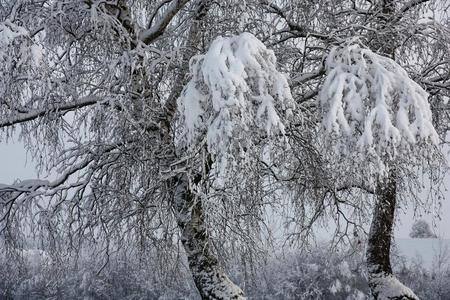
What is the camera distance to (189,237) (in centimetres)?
573

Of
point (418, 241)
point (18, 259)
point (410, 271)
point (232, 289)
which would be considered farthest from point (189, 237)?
point (418, 241)

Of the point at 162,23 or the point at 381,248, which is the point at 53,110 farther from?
the point at 381,248

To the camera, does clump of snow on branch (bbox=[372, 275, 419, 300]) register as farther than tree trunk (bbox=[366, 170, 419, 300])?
No

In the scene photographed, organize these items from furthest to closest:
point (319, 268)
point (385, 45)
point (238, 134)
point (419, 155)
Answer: point (319, 268) < point (385, 45) < point (419, 155) < point (238, 134)

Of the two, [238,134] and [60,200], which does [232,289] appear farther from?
[238,134]

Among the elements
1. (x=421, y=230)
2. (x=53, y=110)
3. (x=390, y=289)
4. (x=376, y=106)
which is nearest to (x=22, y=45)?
(x=53, y=110)

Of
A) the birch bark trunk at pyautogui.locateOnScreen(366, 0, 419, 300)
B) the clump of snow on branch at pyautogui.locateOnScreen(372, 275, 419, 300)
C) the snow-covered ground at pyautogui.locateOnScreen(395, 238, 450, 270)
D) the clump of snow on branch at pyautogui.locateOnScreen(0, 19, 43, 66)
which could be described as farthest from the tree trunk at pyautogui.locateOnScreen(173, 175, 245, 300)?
the snow-covered ground at pyautogui.locateOnScreen(395, 238, 450, 270)

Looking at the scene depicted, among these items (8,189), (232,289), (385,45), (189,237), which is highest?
(385,45)

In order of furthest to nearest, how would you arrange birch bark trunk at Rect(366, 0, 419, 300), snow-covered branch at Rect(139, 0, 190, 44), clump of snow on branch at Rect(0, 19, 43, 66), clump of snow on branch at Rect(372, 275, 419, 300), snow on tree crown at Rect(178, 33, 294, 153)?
birch bark trunk at Rect(366, 0, 419, 300)
clump of snow on branch at Rect(372, 275, 419, 300)
snow-covered branch at Rect(139, 0, 190, 44)
clump of snow on branch at Rect(0, 19, 43, 66)
snow on tree crown at Rect(178, 33, 294, 153)

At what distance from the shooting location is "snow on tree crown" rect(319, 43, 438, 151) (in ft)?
11.3

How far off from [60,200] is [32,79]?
6.73 feet

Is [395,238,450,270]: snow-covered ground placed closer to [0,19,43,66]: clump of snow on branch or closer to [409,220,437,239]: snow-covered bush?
[409,220,437,239]: snow-covered bush

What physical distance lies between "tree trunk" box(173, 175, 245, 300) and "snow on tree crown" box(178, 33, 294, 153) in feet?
6.23

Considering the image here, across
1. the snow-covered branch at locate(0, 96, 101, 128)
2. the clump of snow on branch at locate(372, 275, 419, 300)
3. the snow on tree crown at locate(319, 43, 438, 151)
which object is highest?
the snow-covered branch at locate(0, 96, 101, 128)
